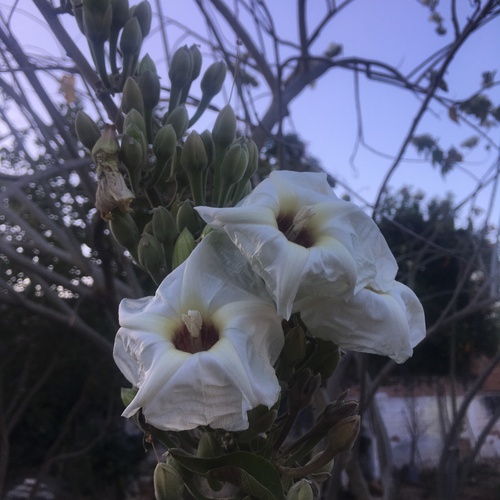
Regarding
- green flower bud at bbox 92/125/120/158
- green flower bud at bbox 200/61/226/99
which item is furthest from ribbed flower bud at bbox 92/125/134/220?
green flower bud at bbox 200/61/226/99

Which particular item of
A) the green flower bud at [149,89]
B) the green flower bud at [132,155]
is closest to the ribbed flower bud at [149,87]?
the green flower bud at [149,89]

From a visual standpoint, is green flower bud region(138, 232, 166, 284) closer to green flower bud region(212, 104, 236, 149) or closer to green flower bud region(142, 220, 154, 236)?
green flower bud region(142, 220, 154, 236)

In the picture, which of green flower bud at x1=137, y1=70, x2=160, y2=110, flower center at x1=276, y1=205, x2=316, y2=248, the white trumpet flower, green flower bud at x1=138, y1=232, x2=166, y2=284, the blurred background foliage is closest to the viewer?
the white trumpet flower

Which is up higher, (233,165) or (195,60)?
(195,60)

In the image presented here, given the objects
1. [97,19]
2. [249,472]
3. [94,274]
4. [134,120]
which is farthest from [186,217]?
[94,274]

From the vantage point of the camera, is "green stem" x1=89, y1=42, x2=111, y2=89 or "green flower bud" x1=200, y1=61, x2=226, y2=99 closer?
"green stem" x1=89, y1=42, x2=111, y2=89

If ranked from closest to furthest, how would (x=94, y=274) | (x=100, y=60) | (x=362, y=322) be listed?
1. (x=362, y=322)
2. (x=100, y=60)
3. (x=94, y=274)

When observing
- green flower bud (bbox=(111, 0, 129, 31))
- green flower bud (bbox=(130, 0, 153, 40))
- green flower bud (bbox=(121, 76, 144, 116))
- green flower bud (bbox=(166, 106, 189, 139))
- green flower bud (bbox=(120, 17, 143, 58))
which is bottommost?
green flower bud (bbox=(166, 106, 189, 139))

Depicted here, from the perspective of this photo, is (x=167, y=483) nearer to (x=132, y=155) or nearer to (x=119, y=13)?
(x=132, y=155)
